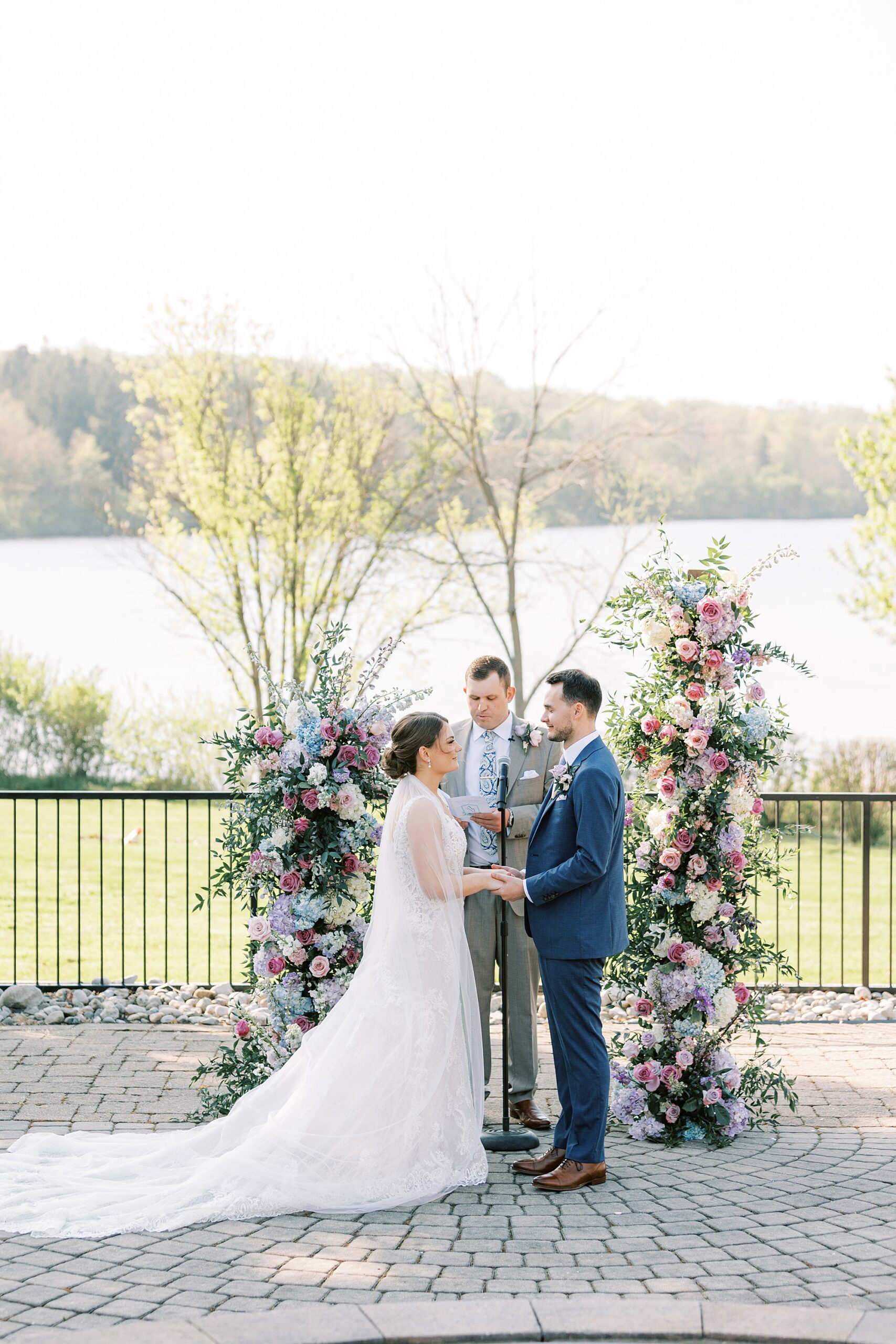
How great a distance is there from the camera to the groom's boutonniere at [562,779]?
483 centimetres

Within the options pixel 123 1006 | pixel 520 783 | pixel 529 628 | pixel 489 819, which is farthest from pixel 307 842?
pixel 529 628

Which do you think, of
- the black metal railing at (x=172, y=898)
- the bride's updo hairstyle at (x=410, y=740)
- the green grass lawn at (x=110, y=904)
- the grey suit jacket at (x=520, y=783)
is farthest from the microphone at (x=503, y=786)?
the green grass lawn at (x=110, y=904)

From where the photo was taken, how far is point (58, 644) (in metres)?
Result: 23.5

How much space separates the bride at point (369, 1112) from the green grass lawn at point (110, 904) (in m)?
2.86

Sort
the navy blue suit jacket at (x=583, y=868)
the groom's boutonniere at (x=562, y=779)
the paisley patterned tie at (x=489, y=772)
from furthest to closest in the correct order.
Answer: the paisley patterned tie at (x=489, y=772) → the groom's boutonniere at (x=562, y=779) → the navy blue suit jacket at (x=583, y=868)

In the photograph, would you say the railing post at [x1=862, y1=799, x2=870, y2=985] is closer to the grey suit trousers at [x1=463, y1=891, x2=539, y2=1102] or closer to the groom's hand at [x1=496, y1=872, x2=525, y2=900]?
the grey suit trousers at [x1=463, y1=891, x2=539, y2=1102]

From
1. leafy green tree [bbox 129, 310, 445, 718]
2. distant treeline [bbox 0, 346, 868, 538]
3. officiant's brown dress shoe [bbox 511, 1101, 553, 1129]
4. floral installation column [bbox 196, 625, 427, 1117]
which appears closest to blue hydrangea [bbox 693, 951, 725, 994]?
officiant's brown dress shoe [bbox 511, 1101, 553, 1129]

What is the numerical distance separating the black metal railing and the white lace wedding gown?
1.61m

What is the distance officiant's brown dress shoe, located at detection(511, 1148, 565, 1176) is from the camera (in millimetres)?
4891

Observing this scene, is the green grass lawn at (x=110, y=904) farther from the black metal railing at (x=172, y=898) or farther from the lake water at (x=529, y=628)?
the lake water at (x=529, y=628)

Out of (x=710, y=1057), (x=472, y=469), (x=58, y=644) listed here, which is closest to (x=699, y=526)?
(x=472, y=469)

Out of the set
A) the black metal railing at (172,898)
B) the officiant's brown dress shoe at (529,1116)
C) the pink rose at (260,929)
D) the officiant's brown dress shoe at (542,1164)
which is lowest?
the black metal railing at (172,898)

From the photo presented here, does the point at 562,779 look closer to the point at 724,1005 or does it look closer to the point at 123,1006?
the point at 724,1005

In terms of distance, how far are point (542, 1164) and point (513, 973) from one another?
904mm
